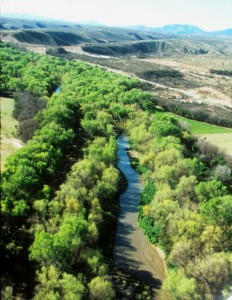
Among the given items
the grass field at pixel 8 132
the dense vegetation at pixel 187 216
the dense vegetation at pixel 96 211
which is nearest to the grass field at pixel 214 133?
the dense vegetation at pixel 96 211

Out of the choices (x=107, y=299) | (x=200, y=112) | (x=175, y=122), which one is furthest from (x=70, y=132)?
(x=200, y=112)

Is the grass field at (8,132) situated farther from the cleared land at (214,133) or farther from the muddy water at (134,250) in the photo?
the cleared land at (214,133)

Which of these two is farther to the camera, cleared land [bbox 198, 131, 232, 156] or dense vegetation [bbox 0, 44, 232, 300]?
cleared land [bbox 198, 131, 232, 156]

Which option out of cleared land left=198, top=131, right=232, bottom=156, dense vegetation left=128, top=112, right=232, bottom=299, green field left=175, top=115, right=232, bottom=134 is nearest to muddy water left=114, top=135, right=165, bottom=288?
dense vegetation left=128, top=112, right=232, bottom=299

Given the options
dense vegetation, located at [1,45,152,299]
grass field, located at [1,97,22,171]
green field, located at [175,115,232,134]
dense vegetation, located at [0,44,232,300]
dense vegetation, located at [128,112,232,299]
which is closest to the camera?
dense vegetation, located at [1,45,152,299]

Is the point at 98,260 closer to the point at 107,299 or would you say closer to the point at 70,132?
the point at 107,299

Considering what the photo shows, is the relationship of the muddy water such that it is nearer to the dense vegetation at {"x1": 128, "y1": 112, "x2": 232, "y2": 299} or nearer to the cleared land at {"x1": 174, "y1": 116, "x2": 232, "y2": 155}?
the dense vegetation at {"x1": 128, "y1": 112, "x2": 232, "y2": 299}

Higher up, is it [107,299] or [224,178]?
[224,178]

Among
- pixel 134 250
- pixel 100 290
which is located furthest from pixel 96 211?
pixel 100 290
